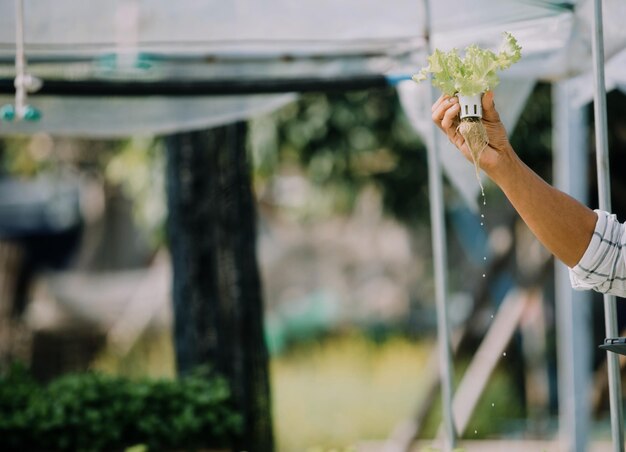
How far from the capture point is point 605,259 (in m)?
2.15

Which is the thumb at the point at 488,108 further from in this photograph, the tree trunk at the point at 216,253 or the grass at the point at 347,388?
the grass at the point at 347,388

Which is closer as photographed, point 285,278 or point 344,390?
point 344,390

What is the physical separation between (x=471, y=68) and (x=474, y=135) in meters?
0.15

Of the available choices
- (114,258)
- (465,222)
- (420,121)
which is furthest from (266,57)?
(114,258)

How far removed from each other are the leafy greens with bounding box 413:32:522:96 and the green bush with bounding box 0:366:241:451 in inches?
117

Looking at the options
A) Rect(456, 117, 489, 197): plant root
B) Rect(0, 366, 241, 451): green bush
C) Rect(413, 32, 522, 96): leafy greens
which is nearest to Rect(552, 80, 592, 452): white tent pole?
Rect(0, 366, 241, 451): green bush

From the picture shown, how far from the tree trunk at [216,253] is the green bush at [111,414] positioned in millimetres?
403

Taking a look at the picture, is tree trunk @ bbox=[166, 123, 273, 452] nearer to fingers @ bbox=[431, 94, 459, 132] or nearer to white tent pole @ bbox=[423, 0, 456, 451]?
white tent pole @ bbox=[423, 0, 456, 451]

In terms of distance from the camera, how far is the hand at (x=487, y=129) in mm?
2162

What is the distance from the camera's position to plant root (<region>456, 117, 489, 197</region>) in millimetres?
2123

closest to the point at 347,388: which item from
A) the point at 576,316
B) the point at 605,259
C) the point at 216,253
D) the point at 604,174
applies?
the point at 216,253

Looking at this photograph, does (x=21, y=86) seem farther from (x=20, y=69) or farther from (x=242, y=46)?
(x=242, y=46)

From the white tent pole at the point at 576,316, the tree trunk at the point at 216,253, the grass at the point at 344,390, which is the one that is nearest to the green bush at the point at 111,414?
the tree trunk at the point at 216,253

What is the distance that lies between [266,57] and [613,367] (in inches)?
99.6
